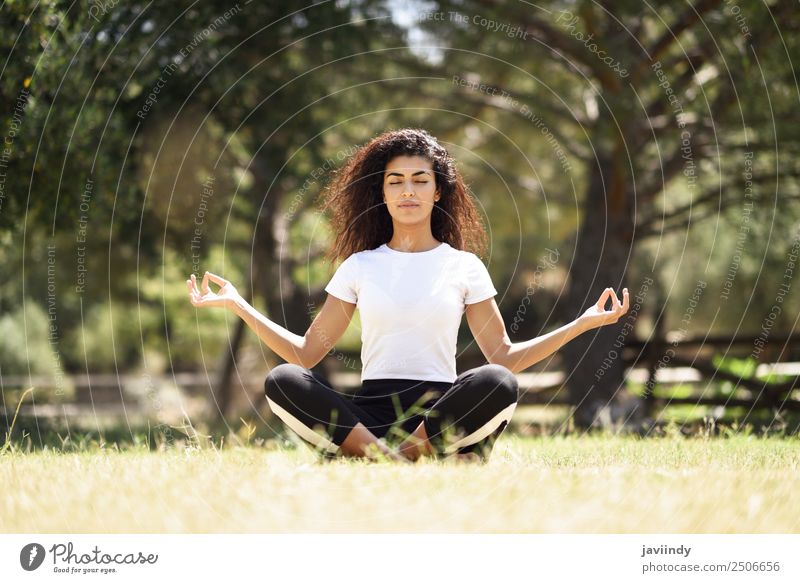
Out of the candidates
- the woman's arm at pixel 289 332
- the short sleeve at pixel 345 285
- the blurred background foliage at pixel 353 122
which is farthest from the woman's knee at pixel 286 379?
the blurred background foliage at pixel 353 122

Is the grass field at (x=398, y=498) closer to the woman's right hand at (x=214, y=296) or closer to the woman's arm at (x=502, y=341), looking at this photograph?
the woman's arm at (x=502, y=341)

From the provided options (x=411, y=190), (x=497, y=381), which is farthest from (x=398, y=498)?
(x=411, y=190)

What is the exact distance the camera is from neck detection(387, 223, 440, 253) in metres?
5.38

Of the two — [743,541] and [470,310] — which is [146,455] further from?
[743,541]

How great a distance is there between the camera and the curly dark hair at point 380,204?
5.52m

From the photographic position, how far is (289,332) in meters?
5.07

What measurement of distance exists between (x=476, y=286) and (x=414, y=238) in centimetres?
47

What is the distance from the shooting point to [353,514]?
3641 millimetres

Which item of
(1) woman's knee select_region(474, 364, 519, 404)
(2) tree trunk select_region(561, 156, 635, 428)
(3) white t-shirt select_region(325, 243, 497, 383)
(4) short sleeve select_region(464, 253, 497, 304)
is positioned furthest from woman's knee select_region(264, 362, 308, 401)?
(2) tree trunk select_region(561, 156, 635, 428)

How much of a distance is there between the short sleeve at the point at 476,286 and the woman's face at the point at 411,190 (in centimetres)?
41

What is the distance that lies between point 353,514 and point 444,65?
11.8 m

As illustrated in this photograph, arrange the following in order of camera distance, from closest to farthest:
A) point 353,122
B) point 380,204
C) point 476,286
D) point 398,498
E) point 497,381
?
point 398,498, point 497,381, point 476,286, point 380,204, point 353,122

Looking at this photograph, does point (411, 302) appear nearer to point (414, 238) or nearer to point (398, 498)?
point (414, 238)

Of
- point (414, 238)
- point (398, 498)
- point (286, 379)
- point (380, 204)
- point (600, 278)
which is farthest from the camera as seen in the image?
point (600, 278)
